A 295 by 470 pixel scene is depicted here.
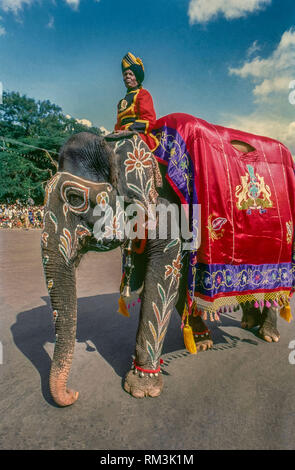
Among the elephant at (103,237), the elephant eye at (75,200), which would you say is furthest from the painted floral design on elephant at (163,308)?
the elephant eye at (75,200)

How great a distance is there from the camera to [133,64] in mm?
2627

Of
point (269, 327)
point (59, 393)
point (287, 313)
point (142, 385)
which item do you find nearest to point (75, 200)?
point (59, 393)

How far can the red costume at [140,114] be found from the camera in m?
2.43

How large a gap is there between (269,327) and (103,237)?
2.40m

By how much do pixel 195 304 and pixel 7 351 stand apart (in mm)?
1862

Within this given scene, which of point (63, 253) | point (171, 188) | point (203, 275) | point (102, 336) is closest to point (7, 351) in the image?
point (102, 336)

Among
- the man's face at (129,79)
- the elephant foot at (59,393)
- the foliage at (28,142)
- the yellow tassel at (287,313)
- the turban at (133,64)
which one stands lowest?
the elephant foot at (59,393)

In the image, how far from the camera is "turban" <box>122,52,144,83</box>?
262 centimetres

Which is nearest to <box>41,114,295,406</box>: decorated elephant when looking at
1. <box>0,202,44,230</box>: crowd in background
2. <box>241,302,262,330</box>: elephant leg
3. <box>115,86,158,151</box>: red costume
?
<box>115,86,158,151</box>: red costume

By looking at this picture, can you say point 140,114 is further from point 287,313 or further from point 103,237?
point 287,313

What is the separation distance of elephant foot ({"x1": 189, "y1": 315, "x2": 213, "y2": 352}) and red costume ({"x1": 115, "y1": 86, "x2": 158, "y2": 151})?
192cm

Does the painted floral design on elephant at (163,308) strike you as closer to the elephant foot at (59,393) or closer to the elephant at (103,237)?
the elephant at (103,237)

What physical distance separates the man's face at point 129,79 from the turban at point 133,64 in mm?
25

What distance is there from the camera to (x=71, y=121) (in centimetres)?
3475
